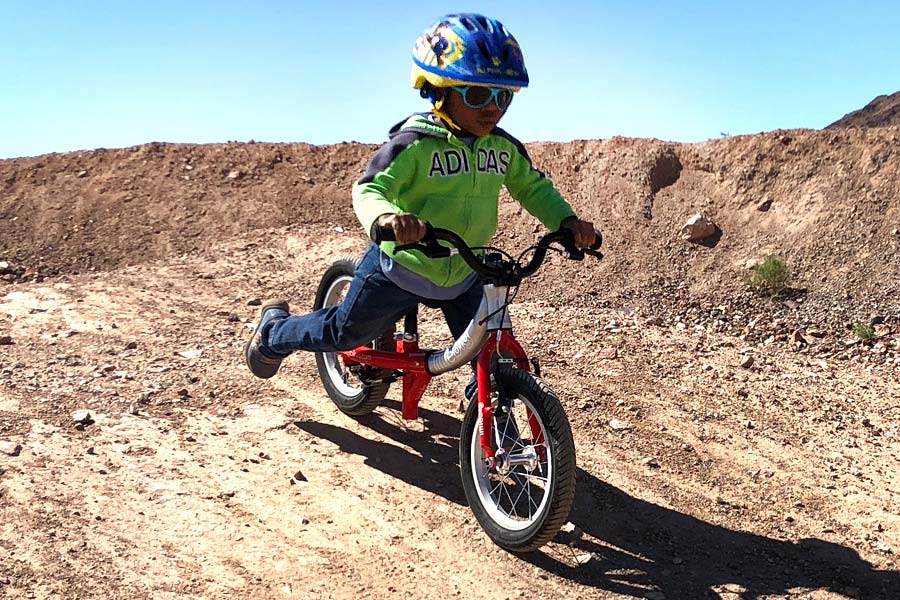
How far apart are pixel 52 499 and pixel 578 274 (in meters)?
7.88

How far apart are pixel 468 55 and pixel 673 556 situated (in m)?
2.61

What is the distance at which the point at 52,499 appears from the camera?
4.59 m

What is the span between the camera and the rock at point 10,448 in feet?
16.7

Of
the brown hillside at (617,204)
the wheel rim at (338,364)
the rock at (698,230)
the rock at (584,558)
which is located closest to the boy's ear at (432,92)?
the wheel rim at (338,364)

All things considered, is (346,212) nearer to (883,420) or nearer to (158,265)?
(158,265)

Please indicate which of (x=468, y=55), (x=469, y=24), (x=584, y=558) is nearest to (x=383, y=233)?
(x=468, y=55)

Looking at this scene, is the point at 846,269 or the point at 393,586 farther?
the point at 846,269

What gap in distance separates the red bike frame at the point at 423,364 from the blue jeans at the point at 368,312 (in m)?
0.21

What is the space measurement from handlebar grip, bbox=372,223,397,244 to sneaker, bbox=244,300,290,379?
1.79m

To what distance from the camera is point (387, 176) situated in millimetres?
4371

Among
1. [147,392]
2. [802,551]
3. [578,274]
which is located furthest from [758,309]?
[147,392]

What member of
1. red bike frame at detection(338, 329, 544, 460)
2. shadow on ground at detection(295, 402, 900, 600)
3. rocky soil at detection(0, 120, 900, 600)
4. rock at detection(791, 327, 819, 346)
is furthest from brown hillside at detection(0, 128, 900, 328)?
red bike frame at detection(338, 329, 544, 460)

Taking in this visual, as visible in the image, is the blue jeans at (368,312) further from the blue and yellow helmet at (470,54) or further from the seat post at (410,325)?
the blue and yellow helmet at (470,54)

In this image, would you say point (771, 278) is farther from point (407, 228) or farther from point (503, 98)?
point (407, 228)
